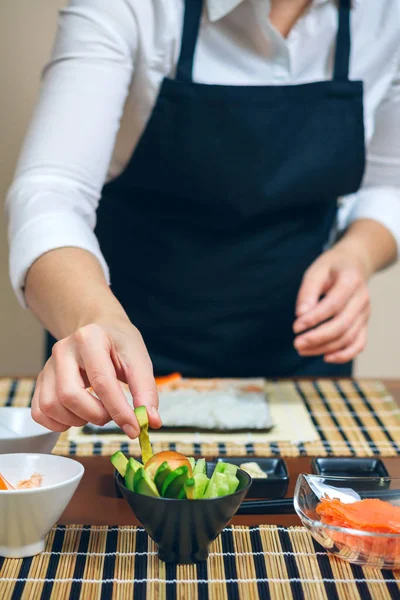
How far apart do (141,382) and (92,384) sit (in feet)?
0.21

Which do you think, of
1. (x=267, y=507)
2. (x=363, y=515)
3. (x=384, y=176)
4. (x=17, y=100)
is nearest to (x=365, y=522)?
(x=363, y=515)

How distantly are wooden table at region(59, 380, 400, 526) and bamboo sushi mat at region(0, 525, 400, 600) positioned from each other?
0.11 feet

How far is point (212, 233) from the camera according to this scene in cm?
160

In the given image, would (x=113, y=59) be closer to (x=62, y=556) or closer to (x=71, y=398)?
(x=71, y=398)

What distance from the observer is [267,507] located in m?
0.95

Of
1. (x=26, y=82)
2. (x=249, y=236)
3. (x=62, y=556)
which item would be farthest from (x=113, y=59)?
(x=26, y=82)

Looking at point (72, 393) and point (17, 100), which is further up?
point (72, 393)

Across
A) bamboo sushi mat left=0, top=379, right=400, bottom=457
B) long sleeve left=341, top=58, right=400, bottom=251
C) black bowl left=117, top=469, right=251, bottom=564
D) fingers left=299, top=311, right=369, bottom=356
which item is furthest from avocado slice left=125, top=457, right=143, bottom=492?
long sleeve left=341, top=58, right=400, bottom=251

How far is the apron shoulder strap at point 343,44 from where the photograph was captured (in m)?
1.53

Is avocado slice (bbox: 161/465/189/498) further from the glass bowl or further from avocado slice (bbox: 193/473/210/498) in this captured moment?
the glass bowl

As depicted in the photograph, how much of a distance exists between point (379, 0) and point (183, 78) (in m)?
0.45

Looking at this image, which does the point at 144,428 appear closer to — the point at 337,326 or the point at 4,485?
the point at 4,485

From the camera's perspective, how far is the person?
4.11ft

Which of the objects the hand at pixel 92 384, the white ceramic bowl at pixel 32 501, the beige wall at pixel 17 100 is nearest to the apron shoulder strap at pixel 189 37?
the hand at pixel 92 384
